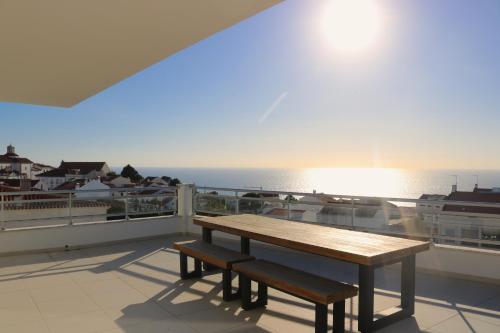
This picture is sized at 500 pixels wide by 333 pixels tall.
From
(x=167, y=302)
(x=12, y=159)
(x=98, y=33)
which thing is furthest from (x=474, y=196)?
(x=12, y=159)

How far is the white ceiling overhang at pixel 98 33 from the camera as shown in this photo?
217cm

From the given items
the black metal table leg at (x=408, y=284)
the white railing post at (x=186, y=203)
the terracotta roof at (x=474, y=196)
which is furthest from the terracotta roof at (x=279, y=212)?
the terracotta roof at (x=474, y=196)

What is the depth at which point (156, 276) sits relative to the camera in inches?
173

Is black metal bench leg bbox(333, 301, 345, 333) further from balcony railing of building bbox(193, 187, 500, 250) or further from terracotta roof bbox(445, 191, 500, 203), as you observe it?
terracotta roof bbox(445, 191, 500, 203)

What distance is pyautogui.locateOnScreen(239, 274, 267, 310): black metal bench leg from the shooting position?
3.29 m

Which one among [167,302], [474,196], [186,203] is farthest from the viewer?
[474,196]

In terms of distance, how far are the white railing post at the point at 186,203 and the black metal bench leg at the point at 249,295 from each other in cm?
379

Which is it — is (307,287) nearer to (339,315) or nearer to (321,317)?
(321,317)

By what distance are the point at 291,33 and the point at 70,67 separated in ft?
18.0

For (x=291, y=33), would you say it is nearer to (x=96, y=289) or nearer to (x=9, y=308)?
(x=96, y=289)

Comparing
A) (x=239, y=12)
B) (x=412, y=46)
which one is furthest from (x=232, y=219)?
(x=412, y=46)

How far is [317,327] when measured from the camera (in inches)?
104

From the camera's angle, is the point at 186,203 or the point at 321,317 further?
the point at 186,203

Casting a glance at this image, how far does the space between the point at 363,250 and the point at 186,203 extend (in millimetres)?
4801
